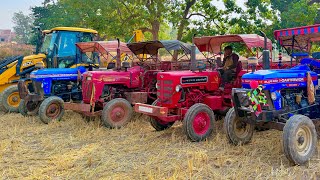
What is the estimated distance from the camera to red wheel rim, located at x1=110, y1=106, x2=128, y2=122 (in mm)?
7391

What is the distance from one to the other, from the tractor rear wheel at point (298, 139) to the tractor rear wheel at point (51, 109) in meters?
5.59

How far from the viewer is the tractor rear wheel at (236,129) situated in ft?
18.2

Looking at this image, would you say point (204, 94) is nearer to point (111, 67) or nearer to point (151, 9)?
point (111, 67)

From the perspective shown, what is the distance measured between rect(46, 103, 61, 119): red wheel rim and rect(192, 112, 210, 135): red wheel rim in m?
3.88

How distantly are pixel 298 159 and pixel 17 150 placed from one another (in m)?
4.49

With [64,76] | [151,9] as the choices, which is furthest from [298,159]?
[151,9]

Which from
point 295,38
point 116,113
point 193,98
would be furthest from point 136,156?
point 295,38

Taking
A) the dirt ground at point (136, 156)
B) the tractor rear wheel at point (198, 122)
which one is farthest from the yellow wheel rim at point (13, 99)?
the tractor rear wheel at point (198, 122)

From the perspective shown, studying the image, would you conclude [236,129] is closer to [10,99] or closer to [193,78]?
[193,78]

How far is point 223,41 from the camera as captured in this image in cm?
740

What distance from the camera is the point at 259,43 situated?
22.5 ft

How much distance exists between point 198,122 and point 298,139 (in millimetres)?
1890

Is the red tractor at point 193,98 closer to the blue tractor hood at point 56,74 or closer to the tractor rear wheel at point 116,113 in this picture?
the tractor rear wheel at point 116,113

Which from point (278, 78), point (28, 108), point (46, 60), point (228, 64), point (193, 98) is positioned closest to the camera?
point (278, 78)
